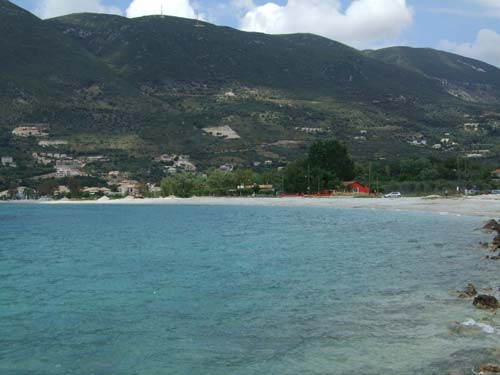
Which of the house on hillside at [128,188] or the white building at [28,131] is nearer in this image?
the house on hillside at [128,188]

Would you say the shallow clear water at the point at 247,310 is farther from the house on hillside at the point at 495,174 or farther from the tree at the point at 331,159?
the house on hillside at the point at 495,174

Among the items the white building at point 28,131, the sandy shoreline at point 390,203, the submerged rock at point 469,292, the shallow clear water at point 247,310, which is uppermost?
the white building at point 28,131

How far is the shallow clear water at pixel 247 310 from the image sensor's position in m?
12.9

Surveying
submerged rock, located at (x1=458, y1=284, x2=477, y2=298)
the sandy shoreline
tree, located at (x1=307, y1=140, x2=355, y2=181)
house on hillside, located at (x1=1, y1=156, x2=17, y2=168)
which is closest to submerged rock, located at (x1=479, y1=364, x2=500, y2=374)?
submerged rock, located at (x1=458, y1=284, x2=477, y2=298)

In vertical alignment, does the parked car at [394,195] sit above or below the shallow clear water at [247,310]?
above

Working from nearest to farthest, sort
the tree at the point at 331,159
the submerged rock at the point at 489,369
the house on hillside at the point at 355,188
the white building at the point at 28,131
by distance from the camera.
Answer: the submerged rock at the point at 489,369
the house on hillside at the point at 355,188
the tree at the point at 331,159
the white building at the point at 28,131

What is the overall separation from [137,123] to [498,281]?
157951 millimetres

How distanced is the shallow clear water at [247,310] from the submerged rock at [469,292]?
1.40 feet

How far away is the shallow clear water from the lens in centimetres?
1289

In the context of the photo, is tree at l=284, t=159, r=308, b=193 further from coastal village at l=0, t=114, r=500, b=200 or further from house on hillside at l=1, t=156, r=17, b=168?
house on hillside at l=1, t=156, r=17, b=168

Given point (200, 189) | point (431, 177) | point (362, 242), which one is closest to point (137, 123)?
point (200, 189)

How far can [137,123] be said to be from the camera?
172875mm

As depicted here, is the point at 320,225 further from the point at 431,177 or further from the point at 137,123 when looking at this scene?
the point at 137,123

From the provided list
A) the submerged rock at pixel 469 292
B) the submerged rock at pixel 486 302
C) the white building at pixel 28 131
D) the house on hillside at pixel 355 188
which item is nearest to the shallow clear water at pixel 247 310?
the submerged rock at pixel 469 292
